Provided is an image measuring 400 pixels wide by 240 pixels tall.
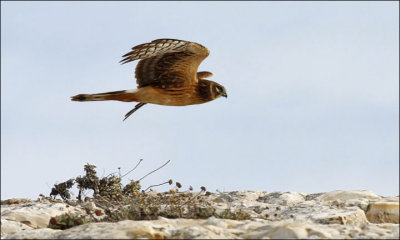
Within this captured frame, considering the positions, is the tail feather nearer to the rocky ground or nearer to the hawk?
the hawk

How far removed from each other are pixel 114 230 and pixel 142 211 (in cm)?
150

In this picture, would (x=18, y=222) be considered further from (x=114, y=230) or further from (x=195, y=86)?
(x=195, y=86)

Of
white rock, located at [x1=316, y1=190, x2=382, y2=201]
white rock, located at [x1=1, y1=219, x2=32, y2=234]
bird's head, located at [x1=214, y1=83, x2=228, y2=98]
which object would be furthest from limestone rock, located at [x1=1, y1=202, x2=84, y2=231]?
bird's head, located at [x1=214, y1=83, x2=228, y2=98]

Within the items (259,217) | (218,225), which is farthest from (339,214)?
(218,225)

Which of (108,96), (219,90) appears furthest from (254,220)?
(219,90)

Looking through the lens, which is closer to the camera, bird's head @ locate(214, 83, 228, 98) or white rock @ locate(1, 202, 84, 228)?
white rock @ locate(1, 202, 84, 228)

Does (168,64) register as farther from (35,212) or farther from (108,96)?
(35,212)

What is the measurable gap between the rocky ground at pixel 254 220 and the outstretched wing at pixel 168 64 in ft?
7.68

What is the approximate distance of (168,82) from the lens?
10867 mm

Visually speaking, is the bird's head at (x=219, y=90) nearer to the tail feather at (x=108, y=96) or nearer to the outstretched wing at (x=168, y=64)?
the outstretched wing at (x=168, y=64)

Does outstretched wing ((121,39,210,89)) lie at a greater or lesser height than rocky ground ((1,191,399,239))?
greater

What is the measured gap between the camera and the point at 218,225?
6.23 meters

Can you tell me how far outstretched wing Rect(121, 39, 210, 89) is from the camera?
10.2 meters

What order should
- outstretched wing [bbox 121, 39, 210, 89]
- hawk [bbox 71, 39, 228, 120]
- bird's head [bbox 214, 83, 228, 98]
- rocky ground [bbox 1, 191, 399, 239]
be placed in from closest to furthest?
rocky ground [bbox 1, 191, 399, 239] < outstretched wing [bbox 121, 39, 210, 89] < hawk [bbox 71, 39, 228, 120] < bird's head [bbox 214, 83, 228, 98]
